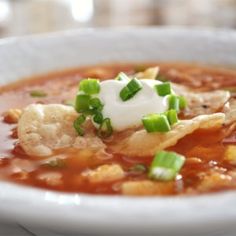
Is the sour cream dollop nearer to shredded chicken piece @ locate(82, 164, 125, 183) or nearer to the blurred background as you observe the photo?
shredded chicken piece @ locate(82, 164, 125, 183)

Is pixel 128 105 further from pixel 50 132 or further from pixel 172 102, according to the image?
pixel 50 132

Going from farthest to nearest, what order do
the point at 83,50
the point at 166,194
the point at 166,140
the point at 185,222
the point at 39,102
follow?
1. the point at 83,50
2. the point at 39,102
3. the point at 166,140
4. the point at 166,194
5. the point at 185,222

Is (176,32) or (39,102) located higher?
(176,32)

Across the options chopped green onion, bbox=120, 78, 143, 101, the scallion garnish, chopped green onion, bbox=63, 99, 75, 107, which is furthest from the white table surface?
the scallion garnish

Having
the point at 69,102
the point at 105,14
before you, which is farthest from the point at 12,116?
the point at 105,14

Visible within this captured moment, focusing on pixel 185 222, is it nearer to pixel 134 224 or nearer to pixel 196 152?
pixel 134 224

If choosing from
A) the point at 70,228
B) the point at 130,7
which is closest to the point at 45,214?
the point at 70,228
